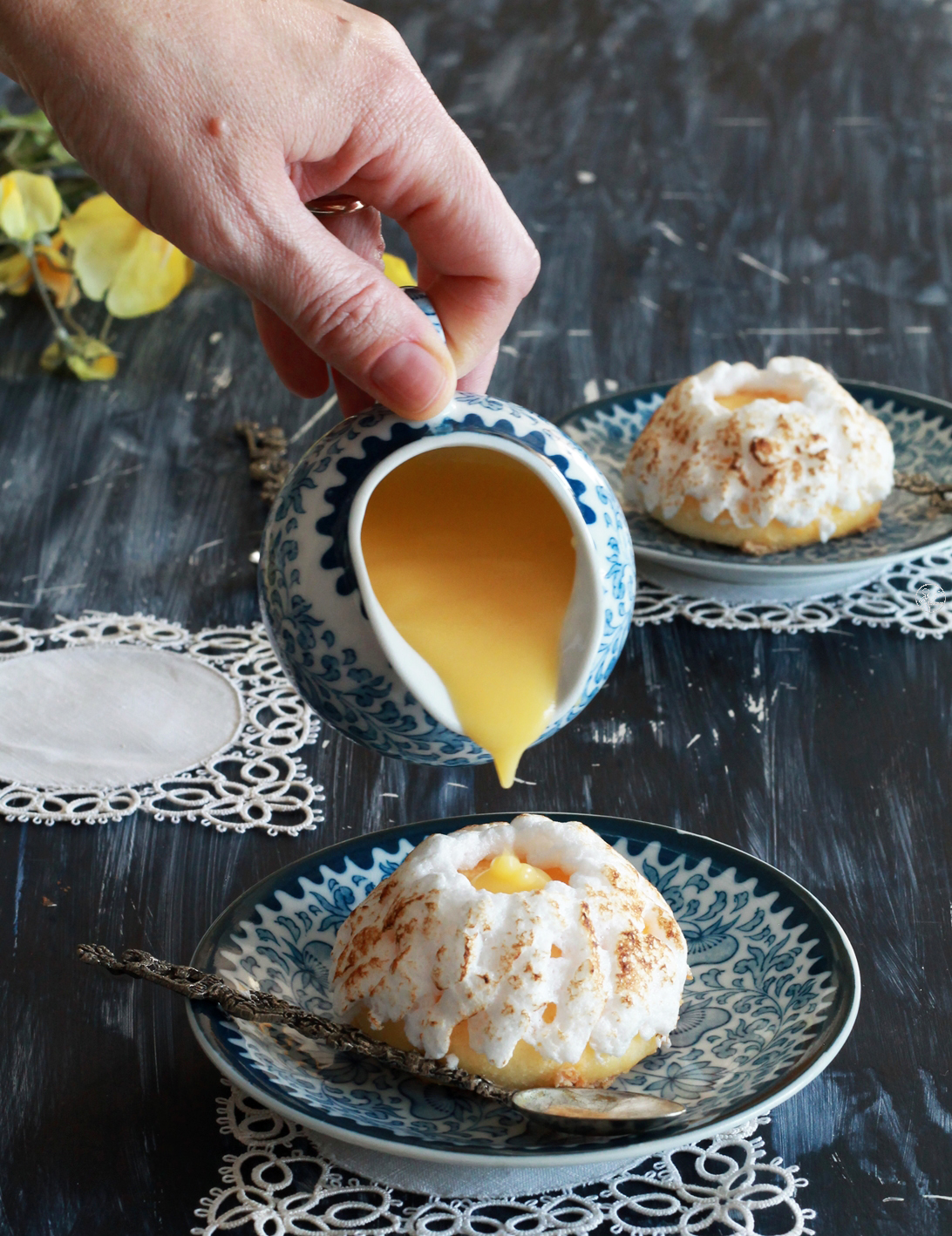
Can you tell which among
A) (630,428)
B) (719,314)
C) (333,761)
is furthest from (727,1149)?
(719,314)

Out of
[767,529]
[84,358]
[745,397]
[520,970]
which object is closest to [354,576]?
[520,970]

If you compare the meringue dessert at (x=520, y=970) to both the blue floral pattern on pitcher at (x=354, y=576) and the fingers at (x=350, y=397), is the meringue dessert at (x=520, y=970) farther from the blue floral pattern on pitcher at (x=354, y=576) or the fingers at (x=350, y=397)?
the fingers at (x=350, y=397)

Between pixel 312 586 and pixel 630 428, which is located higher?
pixel 312 586

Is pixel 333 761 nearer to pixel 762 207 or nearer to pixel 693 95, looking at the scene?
pixel 762 207

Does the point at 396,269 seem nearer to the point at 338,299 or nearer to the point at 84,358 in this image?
the point at 84,358

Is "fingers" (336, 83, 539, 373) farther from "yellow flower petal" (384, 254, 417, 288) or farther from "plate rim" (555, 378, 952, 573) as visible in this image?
"yellow flower petal" (384, 254, 417, 288)

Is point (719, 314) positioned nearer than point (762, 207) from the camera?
Yes
